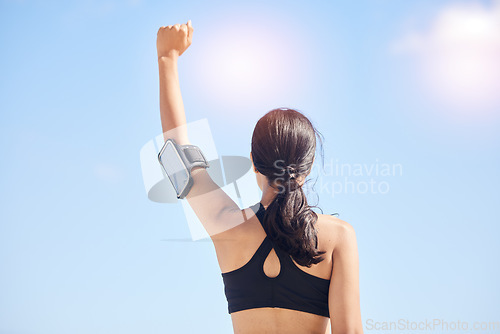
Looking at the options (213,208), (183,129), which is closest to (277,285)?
(213,208)

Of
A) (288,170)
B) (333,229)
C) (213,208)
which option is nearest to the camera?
(213,208)

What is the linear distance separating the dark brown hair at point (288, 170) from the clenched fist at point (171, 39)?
521 mm

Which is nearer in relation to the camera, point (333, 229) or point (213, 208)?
point (213, 208)

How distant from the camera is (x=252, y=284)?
1.92 metres

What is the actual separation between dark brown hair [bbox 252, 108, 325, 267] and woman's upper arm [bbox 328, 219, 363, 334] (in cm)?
9

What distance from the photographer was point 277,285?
1.92 metres

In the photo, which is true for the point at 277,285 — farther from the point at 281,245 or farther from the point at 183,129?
the point at 183,129

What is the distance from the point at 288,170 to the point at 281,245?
33 cm

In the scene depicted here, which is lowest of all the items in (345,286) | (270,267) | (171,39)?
(345,286)

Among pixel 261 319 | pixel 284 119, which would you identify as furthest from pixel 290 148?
pixel 261 319

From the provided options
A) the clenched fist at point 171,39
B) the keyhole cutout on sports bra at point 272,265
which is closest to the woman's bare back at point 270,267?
the keyhole cutout on sports bra at point 272,265

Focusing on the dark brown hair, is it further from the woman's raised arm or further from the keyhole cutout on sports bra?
the woman's raised arm

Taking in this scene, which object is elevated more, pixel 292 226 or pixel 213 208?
pixel 213 208

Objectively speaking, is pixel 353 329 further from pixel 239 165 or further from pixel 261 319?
pixel 239 165
